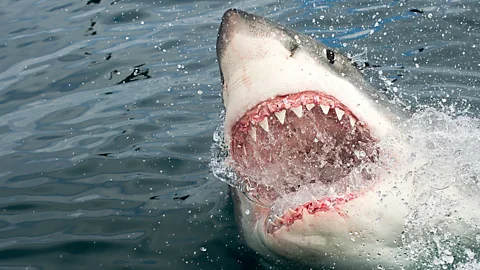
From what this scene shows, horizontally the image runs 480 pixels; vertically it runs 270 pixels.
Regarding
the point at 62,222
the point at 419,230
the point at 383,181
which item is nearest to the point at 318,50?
the point at 383,181

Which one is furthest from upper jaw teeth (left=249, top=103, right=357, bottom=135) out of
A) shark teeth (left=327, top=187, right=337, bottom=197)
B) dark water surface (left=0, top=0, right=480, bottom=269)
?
dark water surface (left=0, top=0, right=480, bottom=269)

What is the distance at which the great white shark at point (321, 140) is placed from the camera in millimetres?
2424

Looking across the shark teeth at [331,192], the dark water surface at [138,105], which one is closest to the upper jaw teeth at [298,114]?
the shark teeth at [331,192]

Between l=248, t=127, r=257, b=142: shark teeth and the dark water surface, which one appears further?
the dark water surface

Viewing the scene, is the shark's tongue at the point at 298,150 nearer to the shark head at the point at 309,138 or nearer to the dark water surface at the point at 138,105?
the shark head at the point at 309,138

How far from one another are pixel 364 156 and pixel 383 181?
16cm

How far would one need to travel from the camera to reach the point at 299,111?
2453mm

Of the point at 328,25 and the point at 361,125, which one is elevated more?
the point at 361,125

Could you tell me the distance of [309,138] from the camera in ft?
9.46

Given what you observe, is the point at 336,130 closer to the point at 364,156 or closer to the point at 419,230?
the point at 364,156

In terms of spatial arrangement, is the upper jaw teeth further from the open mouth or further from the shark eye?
the shark eye

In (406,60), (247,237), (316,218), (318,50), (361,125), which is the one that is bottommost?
(406,60)

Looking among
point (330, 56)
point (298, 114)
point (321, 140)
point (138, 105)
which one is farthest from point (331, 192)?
point (138, 105)

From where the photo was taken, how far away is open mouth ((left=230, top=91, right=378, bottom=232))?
247 centimetres
